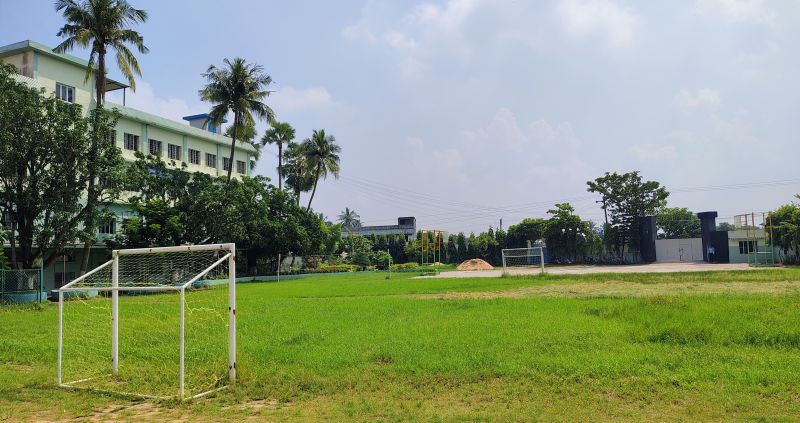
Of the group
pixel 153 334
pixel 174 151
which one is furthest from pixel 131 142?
pixel 153 334

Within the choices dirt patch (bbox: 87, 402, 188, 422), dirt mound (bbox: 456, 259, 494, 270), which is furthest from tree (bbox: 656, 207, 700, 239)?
dirt patch (bbox: 87, 402, 188, 422)

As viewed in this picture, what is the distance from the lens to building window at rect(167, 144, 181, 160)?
146 feet

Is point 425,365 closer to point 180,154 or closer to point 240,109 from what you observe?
point 240,109

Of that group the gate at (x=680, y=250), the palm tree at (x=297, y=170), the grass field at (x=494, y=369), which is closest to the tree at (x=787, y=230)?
the gate at (x=680, y=250)

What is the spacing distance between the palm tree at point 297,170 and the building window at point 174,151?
455 inches

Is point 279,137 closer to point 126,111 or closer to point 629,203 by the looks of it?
point 126,111

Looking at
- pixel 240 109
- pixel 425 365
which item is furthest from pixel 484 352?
pixel 240 109

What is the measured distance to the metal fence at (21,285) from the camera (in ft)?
76.8

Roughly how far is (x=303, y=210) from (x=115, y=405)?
39.9 m

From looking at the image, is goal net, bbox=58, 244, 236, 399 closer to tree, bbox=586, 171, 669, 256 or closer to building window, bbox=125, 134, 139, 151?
building window, bbox=125, 134, 139, 151

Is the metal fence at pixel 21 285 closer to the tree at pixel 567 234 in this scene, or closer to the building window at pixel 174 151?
the building window at pixel 174 151

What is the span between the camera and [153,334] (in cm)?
1296

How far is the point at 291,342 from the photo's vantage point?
37.3 feet

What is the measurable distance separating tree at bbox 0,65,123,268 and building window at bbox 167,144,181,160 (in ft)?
57.7
